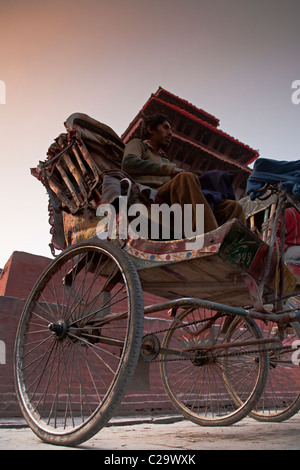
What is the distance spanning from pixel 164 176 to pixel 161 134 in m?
0.55

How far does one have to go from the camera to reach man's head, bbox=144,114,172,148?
2.76 m

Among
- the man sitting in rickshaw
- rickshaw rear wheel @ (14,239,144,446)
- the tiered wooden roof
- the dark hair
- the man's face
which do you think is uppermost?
the tiered wooden roof

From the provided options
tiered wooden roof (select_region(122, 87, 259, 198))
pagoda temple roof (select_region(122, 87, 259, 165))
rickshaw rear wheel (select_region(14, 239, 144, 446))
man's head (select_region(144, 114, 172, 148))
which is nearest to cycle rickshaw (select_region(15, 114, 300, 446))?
rickshaw rear wheel (select_region(14, 239, 144, 446))

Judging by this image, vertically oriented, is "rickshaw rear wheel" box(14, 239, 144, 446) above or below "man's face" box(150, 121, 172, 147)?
below

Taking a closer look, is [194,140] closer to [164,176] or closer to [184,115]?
[184,115]

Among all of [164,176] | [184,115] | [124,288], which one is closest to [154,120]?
[164,176]

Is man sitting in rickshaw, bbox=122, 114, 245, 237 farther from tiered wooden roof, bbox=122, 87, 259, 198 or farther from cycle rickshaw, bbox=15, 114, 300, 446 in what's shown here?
→ tiered wooden roof, bbox=122, 87, 259, 198

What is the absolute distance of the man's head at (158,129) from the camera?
9.04 feet

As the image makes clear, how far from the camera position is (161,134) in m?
2.75

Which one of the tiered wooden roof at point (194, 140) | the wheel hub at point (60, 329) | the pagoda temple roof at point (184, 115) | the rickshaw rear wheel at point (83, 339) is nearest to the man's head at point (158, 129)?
the rickshaw rear wheel at point (83, 339)

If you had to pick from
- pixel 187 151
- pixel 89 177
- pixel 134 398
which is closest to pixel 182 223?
pixel 89 177

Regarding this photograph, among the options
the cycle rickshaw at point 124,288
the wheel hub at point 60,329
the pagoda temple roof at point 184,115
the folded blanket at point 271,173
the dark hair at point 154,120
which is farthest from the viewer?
the pagoda temple roof at point 184,115

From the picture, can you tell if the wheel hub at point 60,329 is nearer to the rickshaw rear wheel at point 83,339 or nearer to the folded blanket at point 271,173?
the rickshaw rear wheel at point 83,339
